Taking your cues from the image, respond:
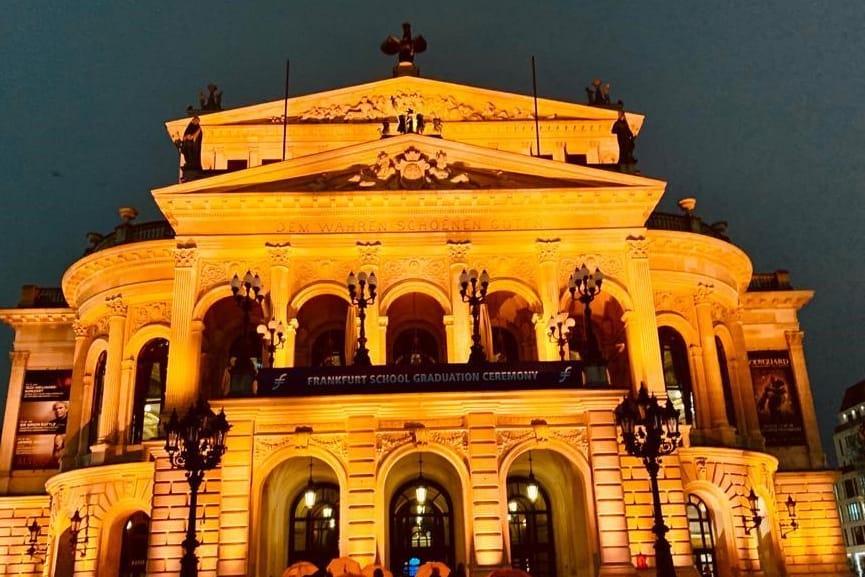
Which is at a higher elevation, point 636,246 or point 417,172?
point 417,172

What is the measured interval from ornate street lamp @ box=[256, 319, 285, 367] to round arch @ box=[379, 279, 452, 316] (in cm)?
359

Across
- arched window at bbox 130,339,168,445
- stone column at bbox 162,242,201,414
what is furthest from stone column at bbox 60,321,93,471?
stone column at bbox 162,242,201,414

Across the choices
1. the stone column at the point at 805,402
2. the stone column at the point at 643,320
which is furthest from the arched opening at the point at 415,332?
the stone column at the point at 805,402

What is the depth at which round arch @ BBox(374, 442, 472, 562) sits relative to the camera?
84.2 feet

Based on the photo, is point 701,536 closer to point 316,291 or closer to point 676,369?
point 676,369

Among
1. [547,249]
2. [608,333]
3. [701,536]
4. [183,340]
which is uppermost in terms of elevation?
[547,249]

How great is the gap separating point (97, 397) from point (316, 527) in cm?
1303

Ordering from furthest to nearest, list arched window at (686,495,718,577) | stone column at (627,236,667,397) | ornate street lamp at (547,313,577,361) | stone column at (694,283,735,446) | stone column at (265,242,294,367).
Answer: stone column at (694,283,735,446) < arched window at (686,495,718,577) < stone column at (265,242,294,367) < stone column at (627,236,667,397) < ornate street lamp at (547,313,577,361)

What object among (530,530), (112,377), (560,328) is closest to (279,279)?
(112,377)

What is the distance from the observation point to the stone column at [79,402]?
118 ft

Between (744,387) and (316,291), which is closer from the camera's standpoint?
(316,291)

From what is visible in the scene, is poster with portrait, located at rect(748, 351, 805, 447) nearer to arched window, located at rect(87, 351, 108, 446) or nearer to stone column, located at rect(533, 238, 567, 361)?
stone column, located at rect(533, 238, 567, 361)

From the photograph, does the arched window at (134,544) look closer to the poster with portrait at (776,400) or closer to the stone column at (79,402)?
the stone column at (79,402)

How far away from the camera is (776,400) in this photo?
39750mm
